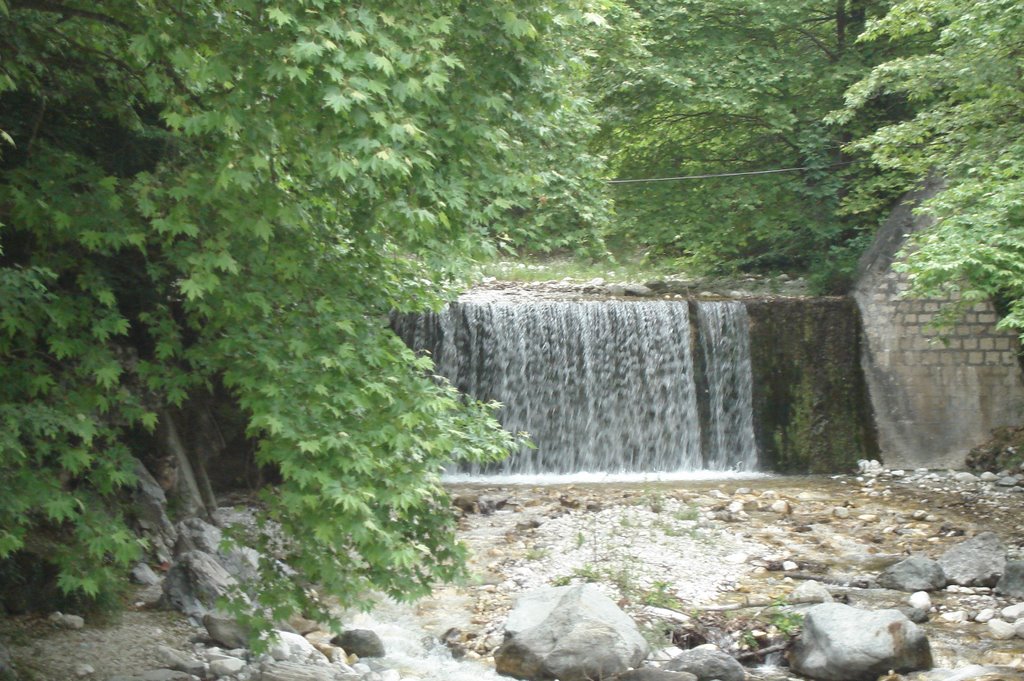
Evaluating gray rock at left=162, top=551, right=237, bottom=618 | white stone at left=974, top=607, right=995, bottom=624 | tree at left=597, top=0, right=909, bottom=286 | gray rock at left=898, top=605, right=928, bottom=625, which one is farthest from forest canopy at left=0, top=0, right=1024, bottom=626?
tree at left=597, top=0, right=909, bottom=286

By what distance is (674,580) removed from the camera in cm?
843

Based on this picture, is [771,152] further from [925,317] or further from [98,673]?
[98,673]

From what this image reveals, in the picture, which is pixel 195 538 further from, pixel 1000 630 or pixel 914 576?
pixel 1000 630

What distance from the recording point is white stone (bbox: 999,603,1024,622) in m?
7.46

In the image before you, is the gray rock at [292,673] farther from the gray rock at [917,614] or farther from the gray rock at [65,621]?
the gray rock at [917,614]

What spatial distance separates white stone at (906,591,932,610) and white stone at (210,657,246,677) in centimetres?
498

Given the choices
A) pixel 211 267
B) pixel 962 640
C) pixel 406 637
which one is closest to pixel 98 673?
pixel 406 637

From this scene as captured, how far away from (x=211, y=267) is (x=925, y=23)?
8.69 meters

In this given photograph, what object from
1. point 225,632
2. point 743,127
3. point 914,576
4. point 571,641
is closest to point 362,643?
point 225,632

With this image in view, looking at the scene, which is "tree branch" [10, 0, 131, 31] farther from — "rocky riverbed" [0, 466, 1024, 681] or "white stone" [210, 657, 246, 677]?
"white stone" [210, 657, 246, 677]

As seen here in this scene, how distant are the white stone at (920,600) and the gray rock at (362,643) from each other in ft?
13.3

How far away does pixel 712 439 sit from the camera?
47.3 ft

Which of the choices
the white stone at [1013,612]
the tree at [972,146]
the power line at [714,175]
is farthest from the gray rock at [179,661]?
the power line at [714,175]

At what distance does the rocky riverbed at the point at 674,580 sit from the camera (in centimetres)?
625
